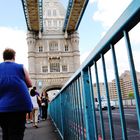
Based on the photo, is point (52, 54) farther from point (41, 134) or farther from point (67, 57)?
point (41, 134)

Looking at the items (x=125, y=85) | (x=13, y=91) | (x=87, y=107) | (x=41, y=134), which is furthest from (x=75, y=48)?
(x=125, y=85)

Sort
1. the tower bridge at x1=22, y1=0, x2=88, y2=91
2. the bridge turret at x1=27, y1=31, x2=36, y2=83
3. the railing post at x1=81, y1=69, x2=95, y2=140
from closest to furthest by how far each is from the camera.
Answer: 1. the railing post at x1=81, y1=69, x2=95, y2=140
2. the bridge turret at x1=27, y1=31, x2=36, y2=83
3. the tower bridge at x1=22, y1=0, x2=88, y2=91

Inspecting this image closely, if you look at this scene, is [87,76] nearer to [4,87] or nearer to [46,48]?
[4,87]

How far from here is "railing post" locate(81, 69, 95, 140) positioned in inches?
101

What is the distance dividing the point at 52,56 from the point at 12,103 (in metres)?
51.5

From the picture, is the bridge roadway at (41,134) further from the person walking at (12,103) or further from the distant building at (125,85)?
the distant building at (125,85)

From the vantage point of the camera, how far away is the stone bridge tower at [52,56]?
52.8 metres

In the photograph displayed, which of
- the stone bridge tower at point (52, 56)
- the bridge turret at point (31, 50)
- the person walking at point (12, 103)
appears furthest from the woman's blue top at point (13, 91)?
the bridge turret at point (31, 50)

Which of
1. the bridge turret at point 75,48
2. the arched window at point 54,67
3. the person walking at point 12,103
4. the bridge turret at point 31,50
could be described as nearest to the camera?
the person walking at point 12,103

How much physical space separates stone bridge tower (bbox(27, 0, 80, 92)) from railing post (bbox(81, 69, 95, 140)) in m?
49.7

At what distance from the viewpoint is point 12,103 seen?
9.39ft

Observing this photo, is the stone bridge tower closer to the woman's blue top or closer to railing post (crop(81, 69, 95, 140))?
the woman's blue top

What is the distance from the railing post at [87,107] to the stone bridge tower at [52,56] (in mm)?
49699

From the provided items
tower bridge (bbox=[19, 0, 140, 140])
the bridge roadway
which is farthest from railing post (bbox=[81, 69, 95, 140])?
the bridge roadway
